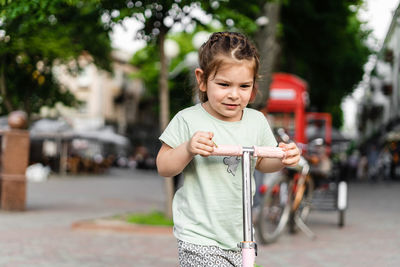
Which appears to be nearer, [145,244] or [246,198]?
[246,198]

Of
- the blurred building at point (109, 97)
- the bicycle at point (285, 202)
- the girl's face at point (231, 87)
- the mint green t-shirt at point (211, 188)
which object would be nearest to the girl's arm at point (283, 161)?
the mint green t-shirt at point (211, 188)

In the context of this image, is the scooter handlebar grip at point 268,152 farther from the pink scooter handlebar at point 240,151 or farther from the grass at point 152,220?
the grass at point 152,220

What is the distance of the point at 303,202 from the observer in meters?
7.91

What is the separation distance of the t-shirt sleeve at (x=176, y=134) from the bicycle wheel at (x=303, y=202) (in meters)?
5.18

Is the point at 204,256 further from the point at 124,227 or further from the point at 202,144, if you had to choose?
the point at 124,227

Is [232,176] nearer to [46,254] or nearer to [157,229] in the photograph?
[46,254]

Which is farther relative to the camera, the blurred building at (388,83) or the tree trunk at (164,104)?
the blurred building at (388,83)

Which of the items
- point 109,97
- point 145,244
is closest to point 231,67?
point 145,244

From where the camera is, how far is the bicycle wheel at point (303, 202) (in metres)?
7.67

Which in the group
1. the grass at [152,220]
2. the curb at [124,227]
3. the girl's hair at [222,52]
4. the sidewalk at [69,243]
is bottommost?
the sidewalk at [69,243]

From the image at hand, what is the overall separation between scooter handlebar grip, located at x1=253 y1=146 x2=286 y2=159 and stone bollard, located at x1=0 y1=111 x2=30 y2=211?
8770 mm

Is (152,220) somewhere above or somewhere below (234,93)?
below

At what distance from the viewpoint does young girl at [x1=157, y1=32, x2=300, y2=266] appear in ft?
8.12

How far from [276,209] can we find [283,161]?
5069 millimetres
